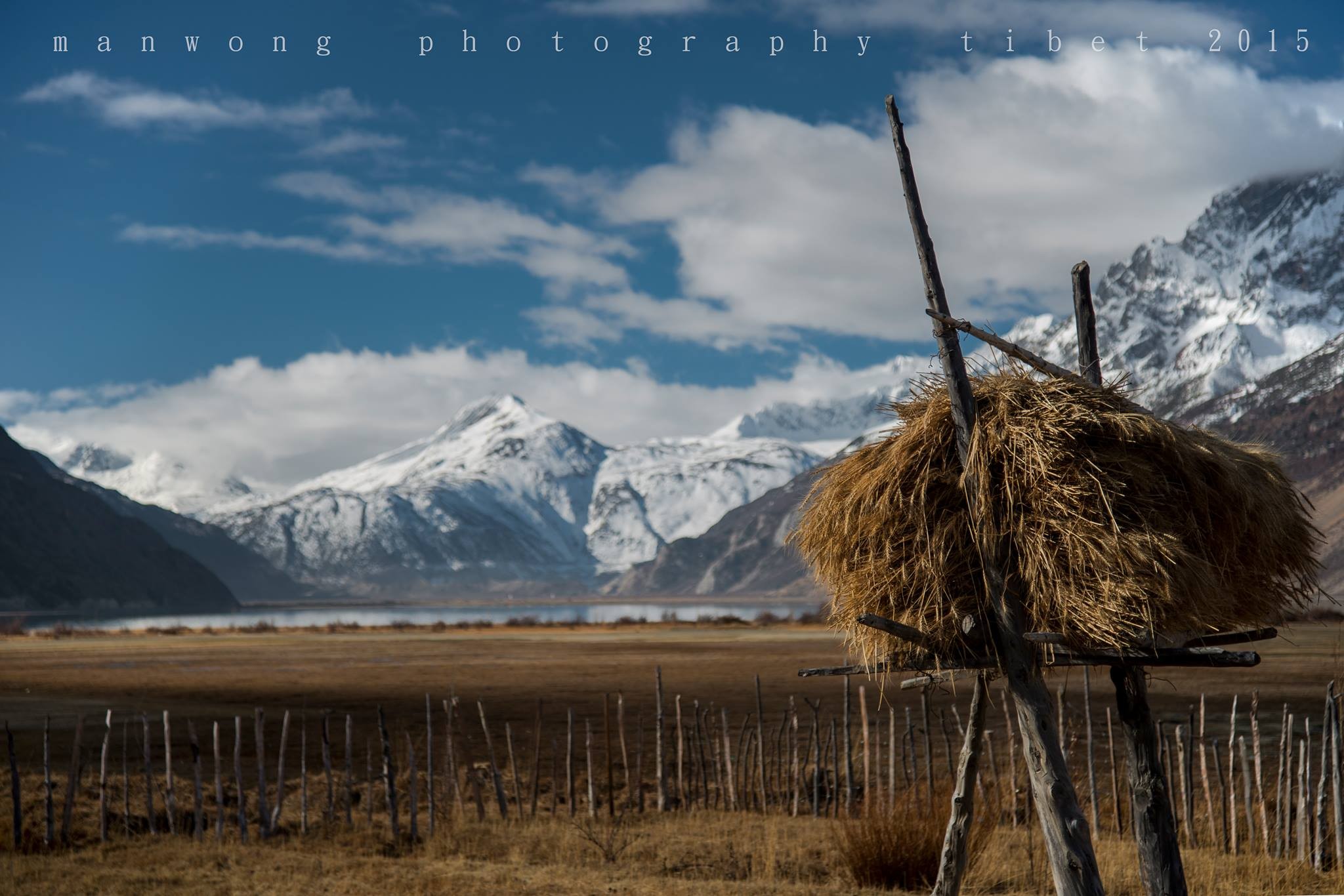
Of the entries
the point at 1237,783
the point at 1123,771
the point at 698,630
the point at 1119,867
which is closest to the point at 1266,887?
the point at 1119,867

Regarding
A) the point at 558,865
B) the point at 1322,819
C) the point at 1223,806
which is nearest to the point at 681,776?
the point at 558,865

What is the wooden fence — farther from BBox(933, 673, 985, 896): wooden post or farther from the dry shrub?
BBox(933, 673, 985, 896): wooden post

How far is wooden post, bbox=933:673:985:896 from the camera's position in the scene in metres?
6.54

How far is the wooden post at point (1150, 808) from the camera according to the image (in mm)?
6254

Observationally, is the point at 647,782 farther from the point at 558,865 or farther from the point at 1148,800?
the point at 1148,800

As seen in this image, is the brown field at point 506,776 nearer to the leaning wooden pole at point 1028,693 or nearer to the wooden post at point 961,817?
the wooden post at point 961,817

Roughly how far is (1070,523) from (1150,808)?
6.38 feet

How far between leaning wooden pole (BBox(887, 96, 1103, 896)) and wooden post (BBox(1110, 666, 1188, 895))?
23.4 inches

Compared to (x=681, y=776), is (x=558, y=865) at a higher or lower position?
lower

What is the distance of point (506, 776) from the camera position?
1631cm

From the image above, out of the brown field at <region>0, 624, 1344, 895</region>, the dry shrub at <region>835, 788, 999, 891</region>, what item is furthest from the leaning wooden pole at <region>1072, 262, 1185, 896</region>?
the dry shrub at <region>835, 788, 999, 891</region>

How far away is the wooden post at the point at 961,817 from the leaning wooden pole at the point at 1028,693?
61cm

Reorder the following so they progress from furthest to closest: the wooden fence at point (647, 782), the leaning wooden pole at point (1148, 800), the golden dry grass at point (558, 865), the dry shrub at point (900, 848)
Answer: the wooden fence at point (647, 782) → the golden dry grass at point (558, 865) → the dry shrub at point (900, 848) → the leaning wooden pole at point (1148, 800)

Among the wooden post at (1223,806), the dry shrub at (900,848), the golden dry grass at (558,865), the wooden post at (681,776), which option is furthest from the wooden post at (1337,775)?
the wooden post at (681,776)
